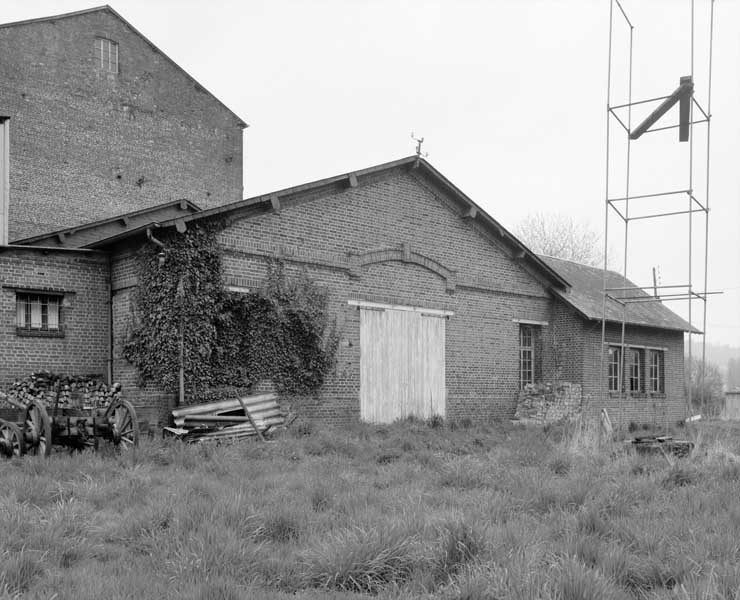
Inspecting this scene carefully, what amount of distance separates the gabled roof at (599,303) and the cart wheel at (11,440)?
15.1m

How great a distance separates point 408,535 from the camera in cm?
620

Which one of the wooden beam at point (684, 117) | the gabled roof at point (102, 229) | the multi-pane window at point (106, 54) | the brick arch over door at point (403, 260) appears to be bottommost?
the brick arch over door at point (403, 260)

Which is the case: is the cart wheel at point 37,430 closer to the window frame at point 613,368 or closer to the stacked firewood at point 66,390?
the stacked firewood at point 66,390

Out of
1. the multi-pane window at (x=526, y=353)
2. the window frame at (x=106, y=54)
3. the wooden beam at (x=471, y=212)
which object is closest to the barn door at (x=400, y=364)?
the wooden beam at (x=471, y=212)

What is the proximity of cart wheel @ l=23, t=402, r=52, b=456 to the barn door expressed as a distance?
26.2ft

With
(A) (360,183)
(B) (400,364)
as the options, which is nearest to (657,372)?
(B) (400,364)

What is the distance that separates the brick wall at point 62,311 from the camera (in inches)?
639

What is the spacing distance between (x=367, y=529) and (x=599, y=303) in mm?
18614

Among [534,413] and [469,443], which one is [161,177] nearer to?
[534,413]

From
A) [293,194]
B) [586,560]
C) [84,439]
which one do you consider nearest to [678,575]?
[586,560]

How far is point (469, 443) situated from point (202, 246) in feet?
20.4

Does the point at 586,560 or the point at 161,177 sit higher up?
the point at 161,177

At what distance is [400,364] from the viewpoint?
62.0 feet

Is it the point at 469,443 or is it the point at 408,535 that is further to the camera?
the point at 469,443
